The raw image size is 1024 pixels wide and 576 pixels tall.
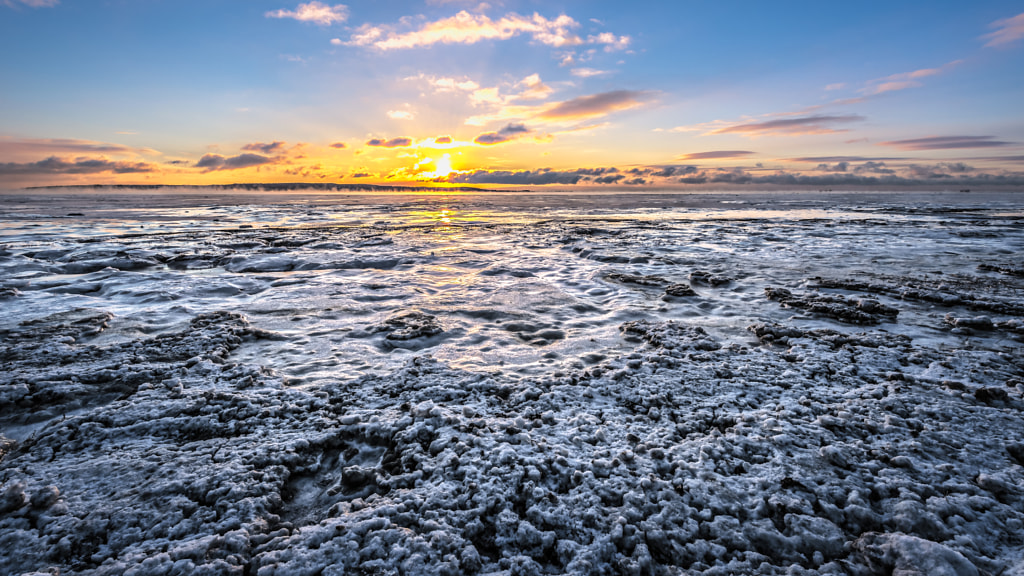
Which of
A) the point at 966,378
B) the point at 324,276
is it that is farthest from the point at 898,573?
the point at 324,276

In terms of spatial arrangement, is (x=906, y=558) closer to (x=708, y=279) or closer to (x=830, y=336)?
(x=830, y=336)

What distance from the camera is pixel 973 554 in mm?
1817

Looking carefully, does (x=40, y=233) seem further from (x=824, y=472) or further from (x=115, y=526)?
(x=824, y=472)

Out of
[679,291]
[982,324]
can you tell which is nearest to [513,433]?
[679,291]

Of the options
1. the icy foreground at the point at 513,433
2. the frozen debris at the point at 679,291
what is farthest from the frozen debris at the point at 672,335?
the frozen debris at the point at 679,291

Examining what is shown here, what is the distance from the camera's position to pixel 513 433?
271 cm

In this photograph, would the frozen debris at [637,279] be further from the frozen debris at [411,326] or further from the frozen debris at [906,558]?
the frozen debris at [906,558]

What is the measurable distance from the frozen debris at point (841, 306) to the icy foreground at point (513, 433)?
0.18ft

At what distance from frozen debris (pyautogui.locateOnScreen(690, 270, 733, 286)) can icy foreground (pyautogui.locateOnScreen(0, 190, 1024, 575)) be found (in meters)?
0.90

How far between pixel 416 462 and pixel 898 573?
7.50 ft

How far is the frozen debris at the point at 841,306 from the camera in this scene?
16.3 ft

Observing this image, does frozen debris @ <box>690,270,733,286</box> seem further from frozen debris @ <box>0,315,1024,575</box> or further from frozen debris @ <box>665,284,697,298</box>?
frozen debris @ <box>0,315,1024,575</box>

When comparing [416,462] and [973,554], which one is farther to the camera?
[416,462]

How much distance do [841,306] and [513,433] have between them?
5091 mm
